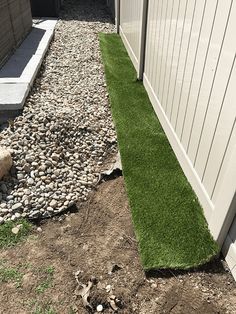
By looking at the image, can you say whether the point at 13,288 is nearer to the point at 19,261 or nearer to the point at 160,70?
the point at 19,261

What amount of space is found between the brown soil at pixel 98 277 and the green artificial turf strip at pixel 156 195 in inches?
4.9

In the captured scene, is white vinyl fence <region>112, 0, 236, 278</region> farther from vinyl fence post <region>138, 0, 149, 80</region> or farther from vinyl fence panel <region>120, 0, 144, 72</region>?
vinyl fence panel <region>120, 0, 144, 72</region>

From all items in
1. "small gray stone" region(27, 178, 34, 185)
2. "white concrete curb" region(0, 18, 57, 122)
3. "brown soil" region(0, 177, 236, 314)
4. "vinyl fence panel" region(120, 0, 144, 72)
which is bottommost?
"brown soil" region(0, 177, 236, 314)

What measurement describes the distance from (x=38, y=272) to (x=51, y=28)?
24.5 ft

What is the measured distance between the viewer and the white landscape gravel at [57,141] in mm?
3189

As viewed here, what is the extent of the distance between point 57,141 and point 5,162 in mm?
810

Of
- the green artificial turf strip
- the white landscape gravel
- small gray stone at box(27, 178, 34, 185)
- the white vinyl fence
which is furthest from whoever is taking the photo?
small gray stone at box(27, 178, 34, 185)

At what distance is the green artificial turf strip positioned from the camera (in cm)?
263

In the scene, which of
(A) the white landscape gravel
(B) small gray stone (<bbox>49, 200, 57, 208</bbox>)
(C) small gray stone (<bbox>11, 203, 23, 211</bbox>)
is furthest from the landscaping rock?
(B) small gray stone (<bbox>49, 200, 57, 208</bbox>)

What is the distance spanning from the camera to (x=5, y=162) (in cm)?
329

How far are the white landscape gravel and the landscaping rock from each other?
85 millimetres

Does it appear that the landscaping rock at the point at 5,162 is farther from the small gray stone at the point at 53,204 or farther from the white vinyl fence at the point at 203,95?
the white vinyl fence at the point at 203,95

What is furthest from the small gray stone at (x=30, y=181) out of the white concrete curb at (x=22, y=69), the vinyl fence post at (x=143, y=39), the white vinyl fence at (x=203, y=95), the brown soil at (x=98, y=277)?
the vinyl fence post at (x=143, y=39)

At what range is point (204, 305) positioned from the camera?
7.52 ft
